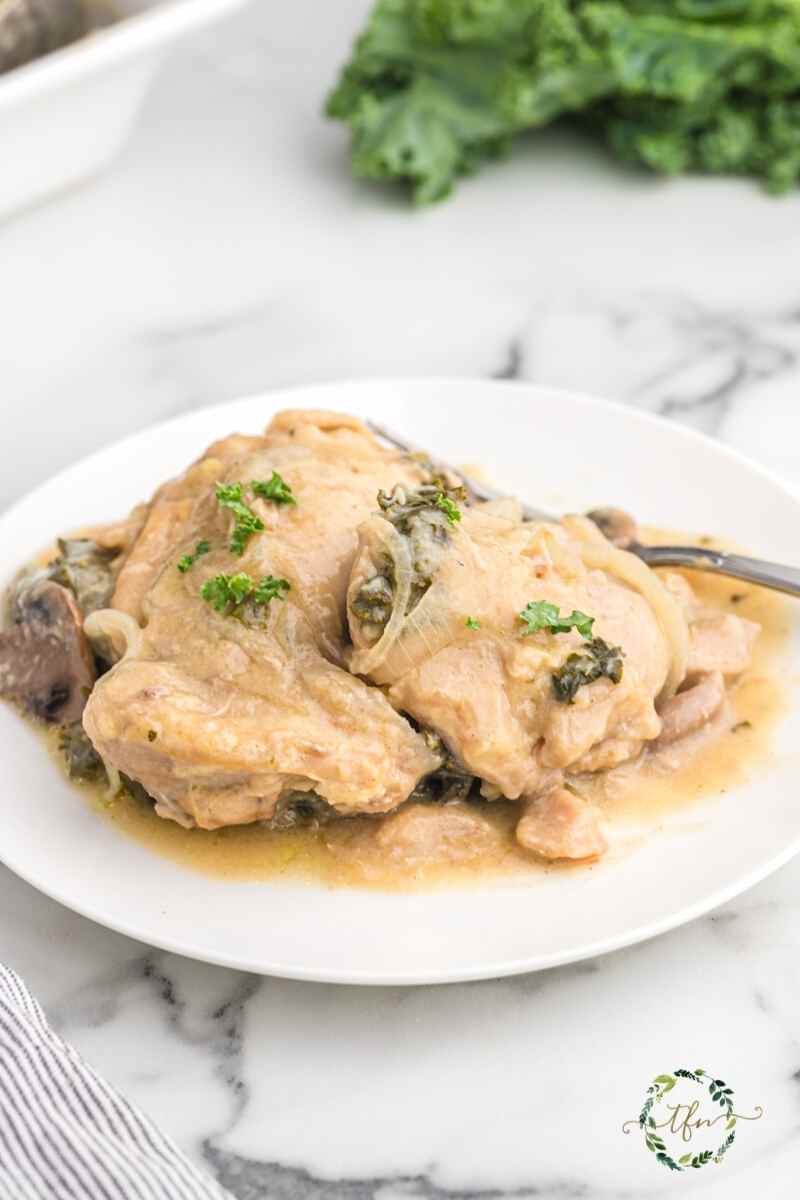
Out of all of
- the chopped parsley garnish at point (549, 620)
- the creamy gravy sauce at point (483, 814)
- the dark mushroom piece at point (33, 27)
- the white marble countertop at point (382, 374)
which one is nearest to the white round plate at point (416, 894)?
the creamy gravy sauce at point (483, 814)

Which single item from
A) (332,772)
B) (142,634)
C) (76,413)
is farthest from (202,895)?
(76,413)

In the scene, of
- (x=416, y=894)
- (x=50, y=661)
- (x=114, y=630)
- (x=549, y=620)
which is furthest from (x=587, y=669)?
(x=50, y=661)

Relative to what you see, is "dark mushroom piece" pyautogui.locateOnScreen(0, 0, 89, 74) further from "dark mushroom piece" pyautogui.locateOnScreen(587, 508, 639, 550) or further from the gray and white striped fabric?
the gray and white striped fabric

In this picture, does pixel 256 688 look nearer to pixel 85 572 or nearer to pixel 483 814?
pixel 483 814

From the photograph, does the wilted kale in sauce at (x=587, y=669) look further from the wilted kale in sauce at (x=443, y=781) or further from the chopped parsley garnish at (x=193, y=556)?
the chopped parsley garnish at (x=193, y=556)

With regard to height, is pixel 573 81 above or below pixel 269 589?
below

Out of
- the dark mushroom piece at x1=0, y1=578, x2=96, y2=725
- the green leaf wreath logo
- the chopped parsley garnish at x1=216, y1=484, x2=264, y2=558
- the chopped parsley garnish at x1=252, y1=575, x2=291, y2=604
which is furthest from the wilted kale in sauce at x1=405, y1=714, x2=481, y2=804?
the dark mushroom piece at x1=0, y1=578, x2=96, y2=725
